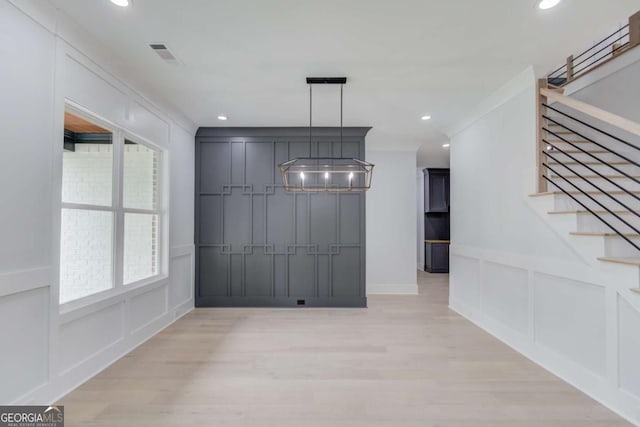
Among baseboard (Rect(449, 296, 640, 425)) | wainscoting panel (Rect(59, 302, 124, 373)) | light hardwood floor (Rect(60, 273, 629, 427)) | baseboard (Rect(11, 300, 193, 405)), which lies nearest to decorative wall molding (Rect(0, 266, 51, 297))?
wainscoting panel (Rect(59, 302, 124, 373))

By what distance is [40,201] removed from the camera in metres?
2.06

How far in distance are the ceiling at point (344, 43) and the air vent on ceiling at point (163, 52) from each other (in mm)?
56

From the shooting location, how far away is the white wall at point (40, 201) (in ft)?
6.04

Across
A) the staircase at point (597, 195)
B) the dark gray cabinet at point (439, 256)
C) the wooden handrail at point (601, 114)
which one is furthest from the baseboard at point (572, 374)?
the dark gray cabinet at point (439, 256)

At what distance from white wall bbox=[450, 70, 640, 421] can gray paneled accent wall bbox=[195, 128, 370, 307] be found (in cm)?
156

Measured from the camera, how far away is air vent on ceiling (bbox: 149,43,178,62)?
2520 millimetres

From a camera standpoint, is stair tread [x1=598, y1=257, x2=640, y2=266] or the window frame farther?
the window frame

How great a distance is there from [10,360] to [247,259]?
3.01 metres

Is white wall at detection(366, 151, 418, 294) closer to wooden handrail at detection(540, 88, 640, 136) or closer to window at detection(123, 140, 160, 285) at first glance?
wooden handrail at detection(540, 88, 640, 136)

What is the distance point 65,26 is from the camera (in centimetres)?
220

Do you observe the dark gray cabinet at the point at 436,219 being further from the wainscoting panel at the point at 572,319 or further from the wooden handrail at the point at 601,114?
the wooden handrail at the point at 601,114

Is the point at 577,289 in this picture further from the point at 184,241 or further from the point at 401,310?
the point at 184,241

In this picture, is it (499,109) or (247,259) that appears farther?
(247,259)

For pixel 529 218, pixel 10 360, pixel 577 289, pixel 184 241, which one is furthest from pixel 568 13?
pixel 184 241
